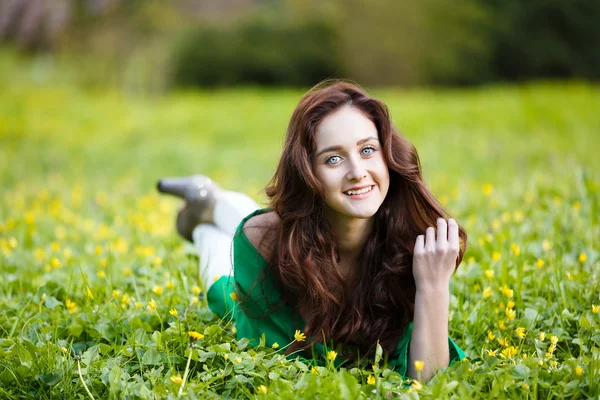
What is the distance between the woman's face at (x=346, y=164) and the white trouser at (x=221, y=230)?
1072 mm

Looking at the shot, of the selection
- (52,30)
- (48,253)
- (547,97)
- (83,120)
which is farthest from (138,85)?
(48,253)

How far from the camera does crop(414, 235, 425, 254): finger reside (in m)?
2.24

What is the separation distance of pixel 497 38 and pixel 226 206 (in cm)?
1475

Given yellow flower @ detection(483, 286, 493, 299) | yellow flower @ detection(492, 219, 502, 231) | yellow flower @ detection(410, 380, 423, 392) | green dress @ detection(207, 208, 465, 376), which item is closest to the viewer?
yellow flower @ detection(410, 380, 423, 392)

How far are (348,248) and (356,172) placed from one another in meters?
0.44

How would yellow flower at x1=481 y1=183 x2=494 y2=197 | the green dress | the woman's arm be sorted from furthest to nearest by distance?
yellow flower at x1=481 y1=183 x2=494 y2=197 < the green dress < the woman's arm

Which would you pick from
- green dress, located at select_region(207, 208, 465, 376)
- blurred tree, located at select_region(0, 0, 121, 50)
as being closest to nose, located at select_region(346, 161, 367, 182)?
green dress, located at select_region(207, 208, 465, 376)

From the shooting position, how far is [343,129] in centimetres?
223

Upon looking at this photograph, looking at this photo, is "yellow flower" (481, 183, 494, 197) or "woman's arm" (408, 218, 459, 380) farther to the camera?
"yellow flower" (481, 183, 494, 197)

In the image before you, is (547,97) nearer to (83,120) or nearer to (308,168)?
(83,120)

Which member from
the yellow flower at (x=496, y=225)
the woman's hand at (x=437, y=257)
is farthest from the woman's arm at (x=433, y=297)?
the yellow flower at (x=496, y=225)

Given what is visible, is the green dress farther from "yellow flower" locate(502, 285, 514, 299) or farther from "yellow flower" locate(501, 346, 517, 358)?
"yellow flower" locate(502, 285, 514, 299)

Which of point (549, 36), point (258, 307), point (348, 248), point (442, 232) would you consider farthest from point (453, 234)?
point (549, 36)

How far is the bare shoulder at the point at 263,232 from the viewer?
98.0 inches
